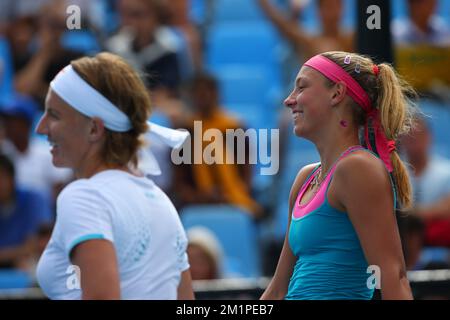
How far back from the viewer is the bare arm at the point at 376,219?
2438 mm

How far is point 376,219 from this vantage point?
246cm

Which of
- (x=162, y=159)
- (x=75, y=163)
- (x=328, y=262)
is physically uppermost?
(x=75, y=163)

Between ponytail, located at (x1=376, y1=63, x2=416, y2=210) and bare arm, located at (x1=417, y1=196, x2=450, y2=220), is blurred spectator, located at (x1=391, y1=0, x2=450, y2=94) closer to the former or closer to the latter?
bare arm, located at (x1=417, y1=196, x2=450, y2=220)

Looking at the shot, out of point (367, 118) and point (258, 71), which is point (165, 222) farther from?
point (258, 71)

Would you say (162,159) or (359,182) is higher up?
(359,182)

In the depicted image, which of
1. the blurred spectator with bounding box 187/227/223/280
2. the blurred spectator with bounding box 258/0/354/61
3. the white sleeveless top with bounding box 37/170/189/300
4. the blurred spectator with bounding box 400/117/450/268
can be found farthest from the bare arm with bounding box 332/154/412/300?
the blurred spectator with bounding box 258/0/354/61

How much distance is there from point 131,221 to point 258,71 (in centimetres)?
556

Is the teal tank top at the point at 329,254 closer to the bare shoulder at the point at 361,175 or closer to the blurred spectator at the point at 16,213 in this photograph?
the bare shoulder at the point at 361,175

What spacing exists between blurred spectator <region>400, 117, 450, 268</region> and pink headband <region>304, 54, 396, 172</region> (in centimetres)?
321

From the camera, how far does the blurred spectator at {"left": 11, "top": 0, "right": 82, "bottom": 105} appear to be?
23.9 feet

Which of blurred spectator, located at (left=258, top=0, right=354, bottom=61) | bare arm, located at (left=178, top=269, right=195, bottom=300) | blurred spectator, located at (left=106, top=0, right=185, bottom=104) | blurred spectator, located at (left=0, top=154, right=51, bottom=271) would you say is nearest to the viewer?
bare arm, located at (left=178, top=269, right=195, bottom=300)

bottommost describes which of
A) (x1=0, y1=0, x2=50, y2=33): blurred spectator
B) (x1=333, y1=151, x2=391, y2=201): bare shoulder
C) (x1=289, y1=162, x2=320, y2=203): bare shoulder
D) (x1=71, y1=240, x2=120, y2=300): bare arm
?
(x1=71, y1=240, x2=120, y2=300): bare arm

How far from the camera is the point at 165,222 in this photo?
112 inches
